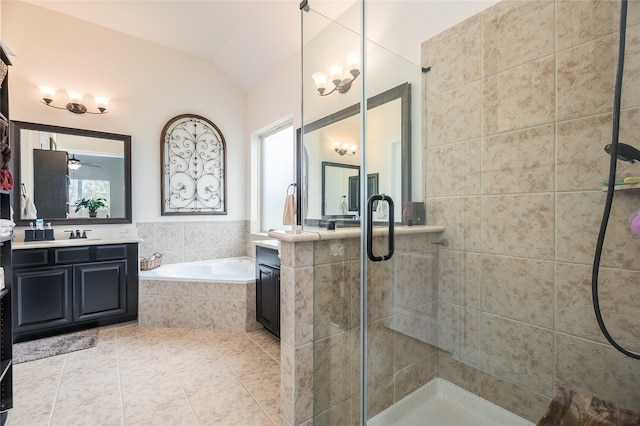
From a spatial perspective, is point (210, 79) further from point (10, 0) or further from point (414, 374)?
point (414, 374)

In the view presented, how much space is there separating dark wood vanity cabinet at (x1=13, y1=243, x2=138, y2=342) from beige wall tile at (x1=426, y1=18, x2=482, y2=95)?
3.19 metres

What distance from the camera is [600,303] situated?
4.20ft

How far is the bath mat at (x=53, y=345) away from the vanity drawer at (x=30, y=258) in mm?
679

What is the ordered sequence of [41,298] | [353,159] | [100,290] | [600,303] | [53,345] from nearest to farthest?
[600,303] → [353,159] → [53,345] → [41,298] → [100,290]

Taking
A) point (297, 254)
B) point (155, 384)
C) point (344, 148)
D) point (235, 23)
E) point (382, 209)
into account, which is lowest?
point (155, 384)

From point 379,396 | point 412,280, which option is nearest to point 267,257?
point 412,280

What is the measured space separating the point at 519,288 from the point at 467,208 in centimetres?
48

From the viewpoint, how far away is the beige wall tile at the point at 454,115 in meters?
1.68

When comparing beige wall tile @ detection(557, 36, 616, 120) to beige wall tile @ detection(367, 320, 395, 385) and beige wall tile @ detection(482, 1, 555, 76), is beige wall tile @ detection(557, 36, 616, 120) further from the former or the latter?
beige wall tile @ detection(367, 320, 395, 385)

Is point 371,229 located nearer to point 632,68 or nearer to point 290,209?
point 632,68

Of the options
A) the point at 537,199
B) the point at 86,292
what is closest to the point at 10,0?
the point at 86,292

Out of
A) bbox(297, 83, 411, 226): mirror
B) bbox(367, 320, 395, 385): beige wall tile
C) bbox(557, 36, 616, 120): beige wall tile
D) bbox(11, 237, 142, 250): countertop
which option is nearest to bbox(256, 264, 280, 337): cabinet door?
bbox(297, 83, 411, 226): mirror

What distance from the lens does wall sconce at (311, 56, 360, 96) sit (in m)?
1.88

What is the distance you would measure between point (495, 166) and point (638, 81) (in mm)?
586
